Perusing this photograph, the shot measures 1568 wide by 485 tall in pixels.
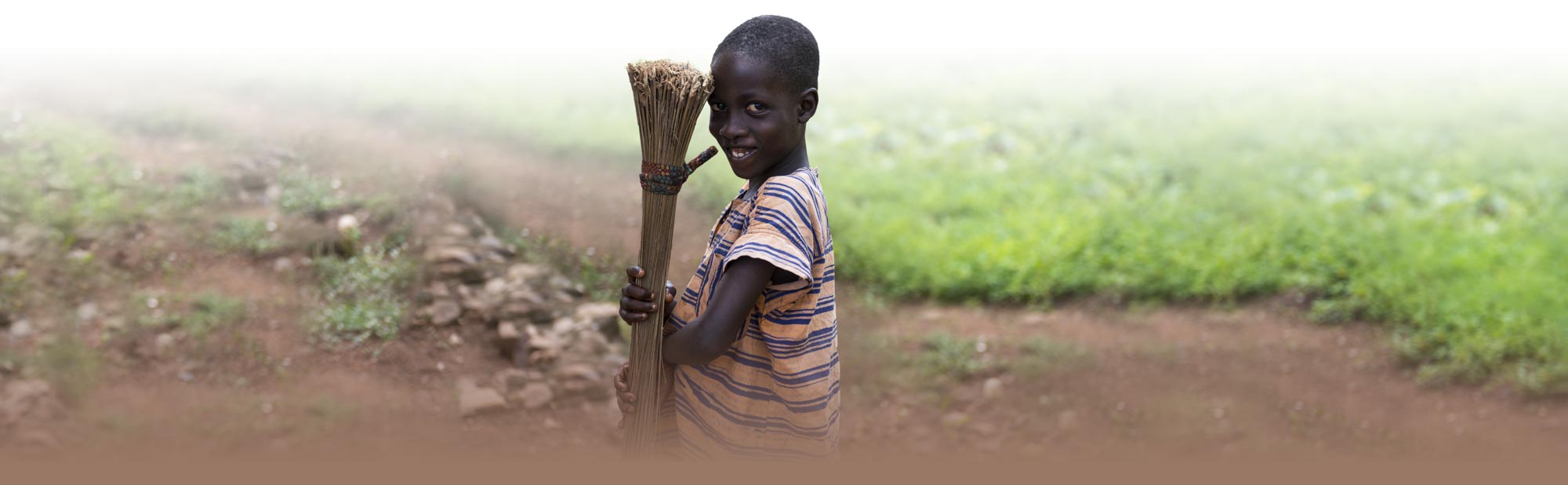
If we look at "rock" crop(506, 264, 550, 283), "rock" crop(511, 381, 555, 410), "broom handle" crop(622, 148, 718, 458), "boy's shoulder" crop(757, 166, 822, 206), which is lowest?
"rock" crop(511, 381, 555, 410)

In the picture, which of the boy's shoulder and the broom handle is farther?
the broom handle

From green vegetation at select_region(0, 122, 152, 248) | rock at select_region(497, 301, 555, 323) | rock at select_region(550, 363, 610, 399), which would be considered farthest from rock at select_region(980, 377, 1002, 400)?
green vegetation at select_region(0, 122, 152, 248)

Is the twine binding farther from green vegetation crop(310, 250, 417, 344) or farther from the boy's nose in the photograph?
green vegetation crop(310, 250, 417, 344)

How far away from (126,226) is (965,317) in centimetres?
370

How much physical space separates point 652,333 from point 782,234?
0.35m

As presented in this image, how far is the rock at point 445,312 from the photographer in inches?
168

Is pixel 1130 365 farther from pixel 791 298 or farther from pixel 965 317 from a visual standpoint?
pixel 791 298

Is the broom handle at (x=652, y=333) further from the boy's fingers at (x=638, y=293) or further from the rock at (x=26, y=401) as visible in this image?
the rock at (x=26, y=401)

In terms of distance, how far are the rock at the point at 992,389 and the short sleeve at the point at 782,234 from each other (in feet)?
8.03

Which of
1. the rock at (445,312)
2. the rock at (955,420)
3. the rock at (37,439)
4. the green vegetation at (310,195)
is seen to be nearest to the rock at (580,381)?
the rock at (445,312)

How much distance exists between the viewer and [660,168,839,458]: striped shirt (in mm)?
1695

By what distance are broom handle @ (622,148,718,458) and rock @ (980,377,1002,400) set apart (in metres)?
2.28

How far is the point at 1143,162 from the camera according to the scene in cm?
610

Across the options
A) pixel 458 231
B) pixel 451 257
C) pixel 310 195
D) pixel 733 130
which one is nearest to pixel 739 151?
pixel 733 130
